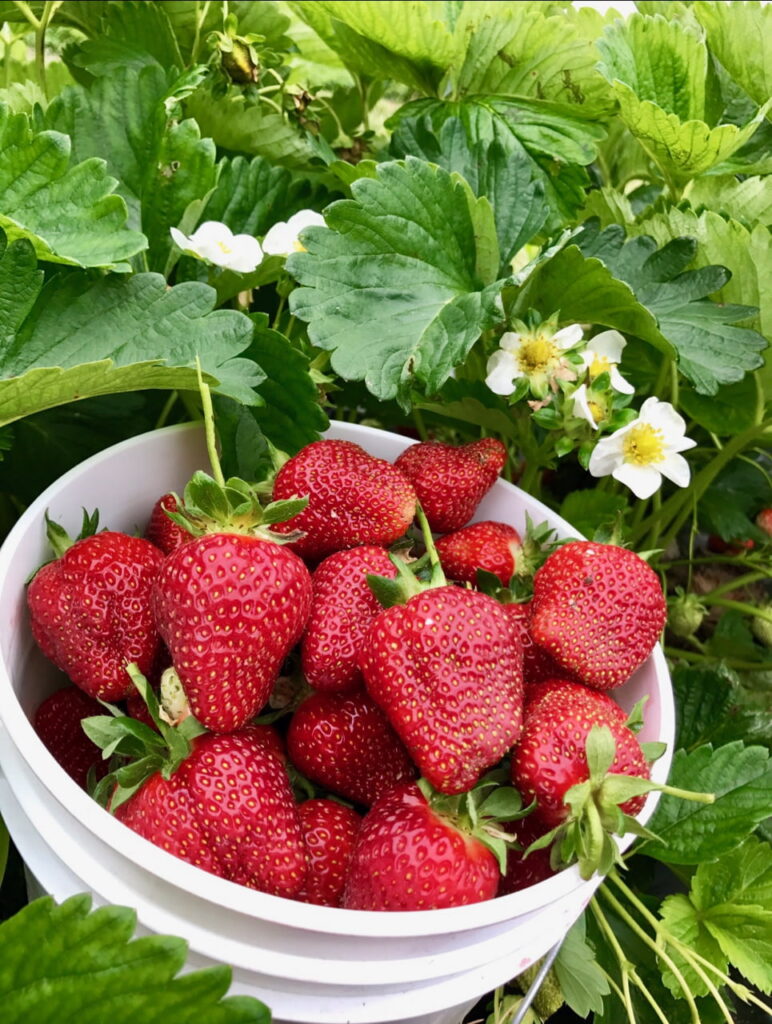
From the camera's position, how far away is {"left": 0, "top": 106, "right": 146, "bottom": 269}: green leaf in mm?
607

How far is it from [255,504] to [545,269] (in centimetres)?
31

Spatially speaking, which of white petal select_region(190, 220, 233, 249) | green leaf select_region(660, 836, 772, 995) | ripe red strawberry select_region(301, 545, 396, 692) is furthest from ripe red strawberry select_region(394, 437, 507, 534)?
green leaf select_region(660, 836, 772, 995)

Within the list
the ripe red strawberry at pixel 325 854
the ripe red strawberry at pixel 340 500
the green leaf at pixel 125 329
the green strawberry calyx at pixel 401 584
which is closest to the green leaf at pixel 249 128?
the green leaf at pixel 125 329

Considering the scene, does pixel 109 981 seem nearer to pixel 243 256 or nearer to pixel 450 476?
pixel 450 476

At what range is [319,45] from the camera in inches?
43.4

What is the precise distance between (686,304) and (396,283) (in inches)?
8.9

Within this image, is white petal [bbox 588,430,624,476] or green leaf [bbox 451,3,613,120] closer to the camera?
white petal [bbox 588,430,624,476]

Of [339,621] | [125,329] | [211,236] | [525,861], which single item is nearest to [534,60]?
[211,236]

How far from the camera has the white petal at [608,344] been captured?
700 millimetres

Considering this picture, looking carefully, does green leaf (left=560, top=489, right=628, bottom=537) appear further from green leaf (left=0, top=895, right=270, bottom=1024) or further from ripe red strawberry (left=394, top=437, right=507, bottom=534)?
green leaf (left=0, top=895, right=270, bottom=1024)

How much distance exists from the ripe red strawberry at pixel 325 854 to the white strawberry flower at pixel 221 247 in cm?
39

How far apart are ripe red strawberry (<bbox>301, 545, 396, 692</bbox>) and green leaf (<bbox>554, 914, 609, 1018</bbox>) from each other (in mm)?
274

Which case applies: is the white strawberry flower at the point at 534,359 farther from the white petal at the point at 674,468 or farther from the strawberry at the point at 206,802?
the strawberry at the point at 206,802

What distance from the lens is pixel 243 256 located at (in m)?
0.67
